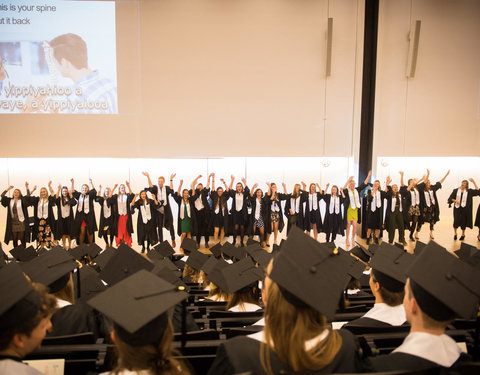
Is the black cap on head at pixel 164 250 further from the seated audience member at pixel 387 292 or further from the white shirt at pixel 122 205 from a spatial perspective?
the seated audience member at pixel 387 292

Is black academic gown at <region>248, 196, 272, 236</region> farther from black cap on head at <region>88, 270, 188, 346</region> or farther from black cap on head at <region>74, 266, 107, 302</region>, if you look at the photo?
black cap on head at <region>88, 270, 188, 346</region>

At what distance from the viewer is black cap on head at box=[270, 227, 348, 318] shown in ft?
4.18

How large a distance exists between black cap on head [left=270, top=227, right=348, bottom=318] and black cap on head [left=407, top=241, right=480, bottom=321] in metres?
0.40

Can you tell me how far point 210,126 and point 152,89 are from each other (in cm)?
228

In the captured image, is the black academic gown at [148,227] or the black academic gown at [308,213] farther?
the black academic gown at [308,213]

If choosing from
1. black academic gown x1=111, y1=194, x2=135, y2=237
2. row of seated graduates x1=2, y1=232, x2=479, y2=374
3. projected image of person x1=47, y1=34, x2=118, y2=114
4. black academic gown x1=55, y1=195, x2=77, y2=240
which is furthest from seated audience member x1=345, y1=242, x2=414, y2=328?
projected image of person x1=47, y1=34, x2=118, y2=114

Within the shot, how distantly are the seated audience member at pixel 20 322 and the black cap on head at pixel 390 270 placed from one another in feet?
7.22

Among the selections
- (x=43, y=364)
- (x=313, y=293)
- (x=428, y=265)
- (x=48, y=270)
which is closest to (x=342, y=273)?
(x=313, y=293)

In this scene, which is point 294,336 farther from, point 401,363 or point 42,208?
point 42,208

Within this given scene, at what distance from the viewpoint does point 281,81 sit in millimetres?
11477

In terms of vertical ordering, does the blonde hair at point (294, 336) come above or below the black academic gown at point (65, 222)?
above

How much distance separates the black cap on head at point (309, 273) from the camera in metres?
1.27

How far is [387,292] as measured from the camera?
2.48 metres

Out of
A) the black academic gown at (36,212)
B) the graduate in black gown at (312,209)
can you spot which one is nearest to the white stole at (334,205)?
the graduate in black gown at (312,209)
